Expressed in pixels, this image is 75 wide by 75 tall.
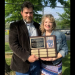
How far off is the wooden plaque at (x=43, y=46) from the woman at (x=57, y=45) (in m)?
0.07

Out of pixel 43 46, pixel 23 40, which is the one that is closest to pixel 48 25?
pixel 43 46

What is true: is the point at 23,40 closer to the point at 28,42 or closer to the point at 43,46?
the point at 28,42

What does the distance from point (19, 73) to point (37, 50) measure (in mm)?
478

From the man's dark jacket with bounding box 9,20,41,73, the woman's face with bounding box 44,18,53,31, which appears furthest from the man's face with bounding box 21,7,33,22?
the woman's face with bounding box 44,18,53,31

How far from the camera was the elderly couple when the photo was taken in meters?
1.37

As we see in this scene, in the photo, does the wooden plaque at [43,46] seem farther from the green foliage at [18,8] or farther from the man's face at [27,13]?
the green foliage at [18,8]

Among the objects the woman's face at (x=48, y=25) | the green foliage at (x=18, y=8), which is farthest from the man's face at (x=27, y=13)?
the green foliage at (x=18, y=8)

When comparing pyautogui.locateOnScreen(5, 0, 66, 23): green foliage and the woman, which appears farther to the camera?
pyautogui.locateOnScreen(5, 0, 66, 23): green foliage

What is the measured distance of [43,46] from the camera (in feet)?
4.49

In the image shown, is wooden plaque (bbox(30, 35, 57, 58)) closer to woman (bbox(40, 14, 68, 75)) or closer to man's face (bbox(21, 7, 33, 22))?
woman (bbox(40, 14, 68, 75))

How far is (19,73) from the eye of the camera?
150 centimetres
